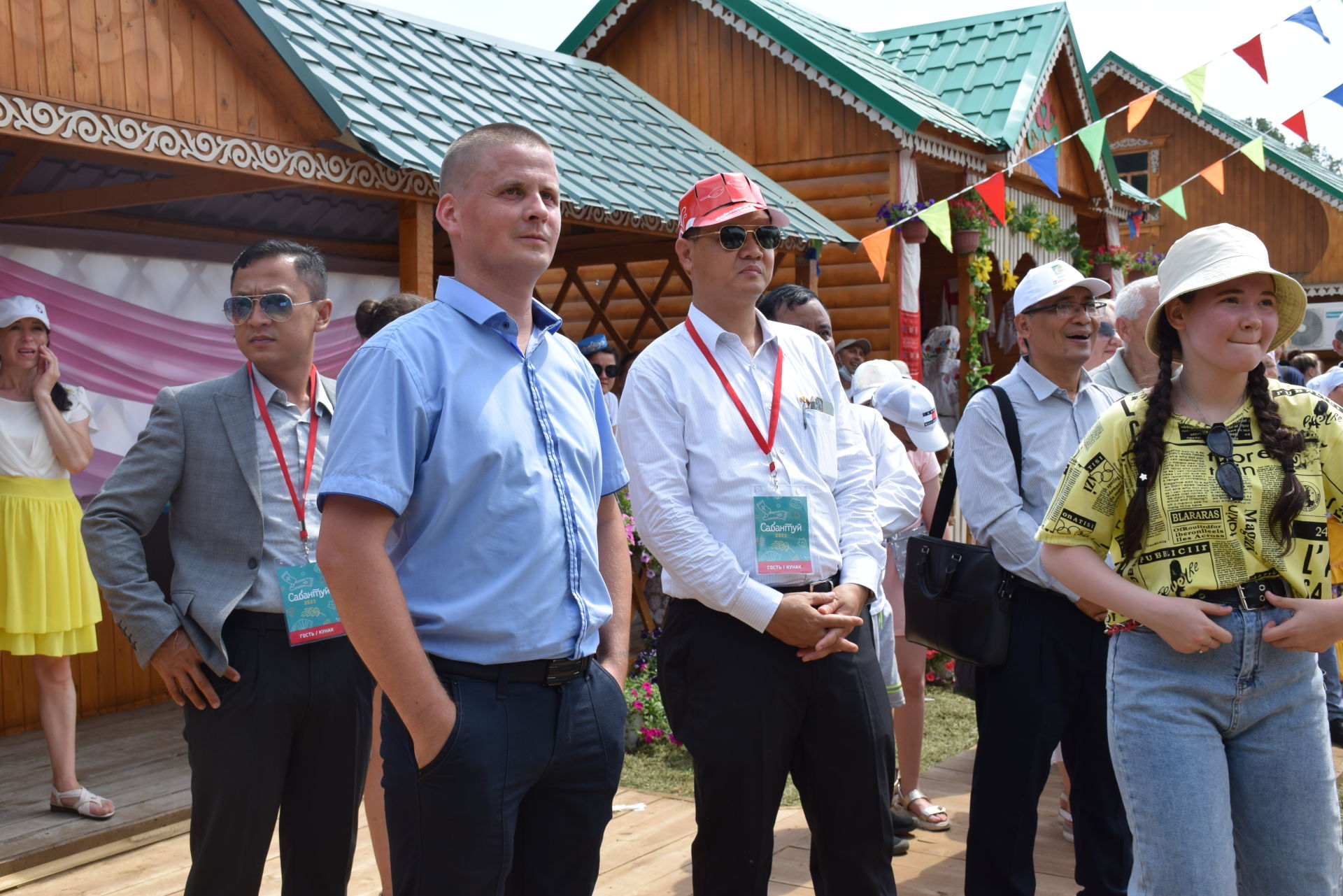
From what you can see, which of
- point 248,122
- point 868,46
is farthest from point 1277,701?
point 868,46

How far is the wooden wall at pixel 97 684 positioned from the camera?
6.33 meters

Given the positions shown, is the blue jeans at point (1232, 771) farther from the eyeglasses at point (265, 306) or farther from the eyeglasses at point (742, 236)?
the eyeglasses at point (265, 306)

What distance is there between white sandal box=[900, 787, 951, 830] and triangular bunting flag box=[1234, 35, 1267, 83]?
7.32 m

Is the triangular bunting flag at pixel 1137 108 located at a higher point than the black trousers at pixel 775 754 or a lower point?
higher

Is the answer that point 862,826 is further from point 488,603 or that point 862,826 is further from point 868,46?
point 868,46

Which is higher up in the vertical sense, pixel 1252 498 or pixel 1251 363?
pixel 1251 363

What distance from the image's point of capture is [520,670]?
6.89 ft

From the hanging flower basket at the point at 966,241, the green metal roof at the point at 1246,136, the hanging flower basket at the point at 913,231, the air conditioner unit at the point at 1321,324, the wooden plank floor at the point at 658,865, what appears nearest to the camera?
the wooden plank floor at the point at 658,865

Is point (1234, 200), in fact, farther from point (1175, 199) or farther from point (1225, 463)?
point (1225, 463)

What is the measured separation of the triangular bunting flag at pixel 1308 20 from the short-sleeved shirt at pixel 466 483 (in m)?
9.61

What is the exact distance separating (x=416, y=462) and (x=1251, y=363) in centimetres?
175

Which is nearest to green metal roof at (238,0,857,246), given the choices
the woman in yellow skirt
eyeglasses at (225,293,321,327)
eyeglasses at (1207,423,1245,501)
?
the woman in yellow skirt

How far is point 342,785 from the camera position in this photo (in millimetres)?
2967

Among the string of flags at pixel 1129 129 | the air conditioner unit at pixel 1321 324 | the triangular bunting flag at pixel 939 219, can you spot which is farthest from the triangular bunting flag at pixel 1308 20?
the air conditioner unit at pixel 1321 324
